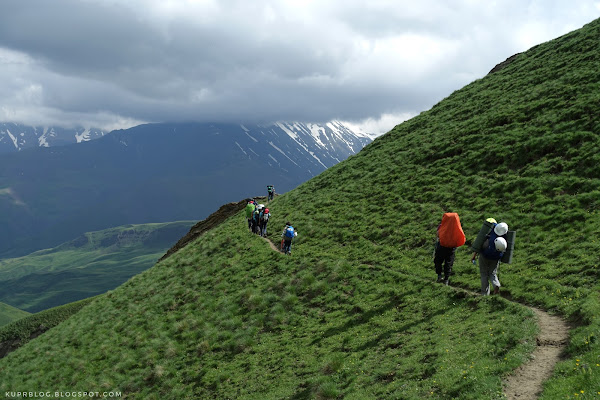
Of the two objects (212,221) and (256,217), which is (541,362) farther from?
(212,221)

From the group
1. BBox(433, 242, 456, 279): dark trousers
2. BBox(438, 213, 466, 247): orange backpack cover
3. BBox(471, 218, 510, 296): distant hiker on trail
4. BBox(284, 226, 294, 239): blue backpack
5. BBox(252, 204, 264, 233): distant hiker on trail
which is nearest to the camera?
BBox(471, 218, 510, 296): distant hiker on trail

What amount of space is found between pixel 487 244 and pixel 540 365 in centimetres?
580

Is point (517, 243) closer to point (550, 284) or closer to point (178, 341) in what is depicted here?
point (550, 284)

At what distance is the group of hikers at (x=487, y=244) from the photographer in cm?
1546

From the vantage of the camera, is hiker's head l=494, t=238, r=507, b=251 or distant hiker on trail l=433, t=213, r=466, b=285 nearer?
hiker's head l=494, t=238, r=507, b=251

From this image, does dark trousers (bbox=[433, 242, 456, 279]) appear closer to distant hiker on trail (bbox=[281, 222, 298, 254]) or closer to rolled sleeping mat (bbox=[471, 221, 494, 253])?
rolled sleeping mat (bbox=[471, 221, 494, 253])

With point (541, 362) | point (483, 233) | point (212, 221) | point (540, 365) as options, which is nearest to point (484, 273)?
point (483, 233)

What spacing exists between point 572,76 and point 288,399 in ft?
137

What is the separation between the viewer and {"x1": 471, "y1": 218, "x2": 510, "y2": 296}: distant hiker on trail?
1531 centimetres

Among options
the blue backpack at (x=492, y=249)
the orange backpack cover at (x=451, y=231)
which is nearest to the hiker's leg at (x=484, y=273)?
the blue backpack at (x=492, y=249)

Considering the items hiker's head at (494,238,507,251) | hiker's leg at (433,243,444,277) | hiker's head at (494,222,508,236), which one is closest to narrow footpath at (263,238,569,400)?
hiker's head at (494,238,507,251)

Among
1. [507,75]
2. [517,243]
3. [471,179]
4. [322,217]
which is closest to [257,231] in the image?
[322,217]

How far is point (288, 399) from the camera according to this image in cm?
1473

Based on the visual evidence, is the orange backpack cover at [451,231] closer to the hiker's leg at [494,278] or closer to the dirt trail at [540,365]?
the hiker's leg at [494,278]
